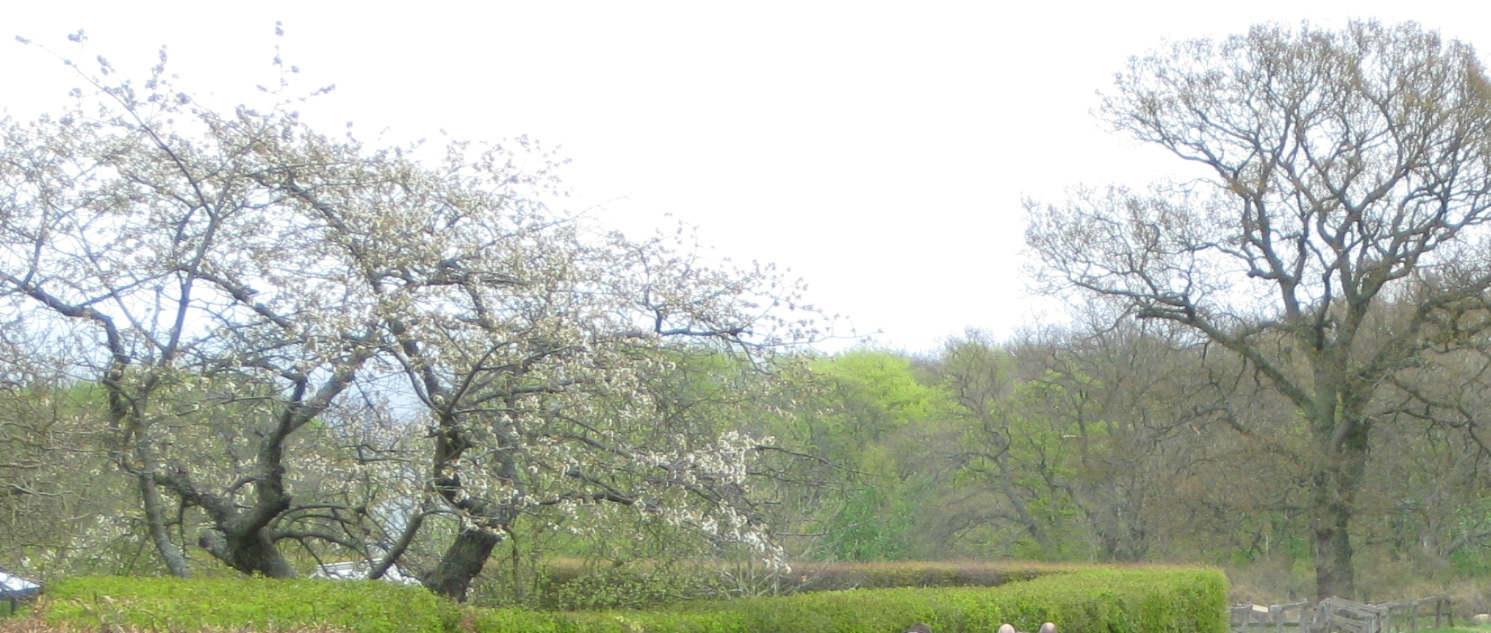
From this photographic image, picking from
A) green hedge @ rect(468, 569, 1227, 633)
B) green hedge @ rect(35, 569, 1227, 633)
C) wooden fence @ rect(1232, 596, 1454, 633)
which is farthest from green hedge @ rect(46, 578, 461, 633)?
wooden fence @ rect(1232, 596, 1454, 633)

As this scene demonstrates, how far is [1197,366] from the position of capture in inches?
1058

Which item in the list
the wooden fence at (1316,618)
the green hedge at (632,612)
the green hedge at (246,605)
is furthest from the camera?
the wooden fence at (1316,618)

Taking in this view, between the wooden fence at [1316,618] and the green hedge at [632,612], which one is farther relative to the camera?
the wooden fence at [1316,618]

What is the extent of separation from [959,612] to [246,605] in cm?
639

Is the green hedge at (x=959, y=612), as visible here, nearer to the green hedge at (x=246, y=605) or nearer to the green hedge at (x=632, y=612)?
the green hedge at (x=632, y=612)

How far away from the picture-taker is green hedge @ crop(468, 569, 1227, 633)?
8.96 meters

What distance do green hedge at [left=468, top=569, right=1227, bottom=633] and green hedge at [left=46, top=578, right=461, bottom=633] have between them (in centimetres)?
53

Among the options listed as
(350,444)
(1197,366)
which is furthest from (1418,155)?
(350,444)

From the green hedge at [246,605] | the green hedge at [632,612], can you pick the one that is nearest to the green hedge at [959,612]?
the green hedge at [632,612]

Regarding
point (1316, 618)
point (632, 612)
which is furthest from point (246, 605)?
point (1316, 618)

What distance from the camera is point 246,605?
297 inches

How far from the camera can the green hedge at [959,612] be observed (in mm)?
8961

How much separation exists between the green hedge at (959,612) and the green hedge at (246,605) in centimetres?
53

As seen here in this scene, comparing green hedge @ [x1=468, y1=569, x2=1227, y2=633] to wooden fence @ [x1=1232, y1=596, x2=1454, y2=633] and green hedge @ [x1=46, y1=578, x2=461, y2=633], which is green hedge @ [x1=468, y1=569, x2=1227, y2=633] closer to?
green hedge @ [x1=46, y1=578, x2=461, y2=633]
